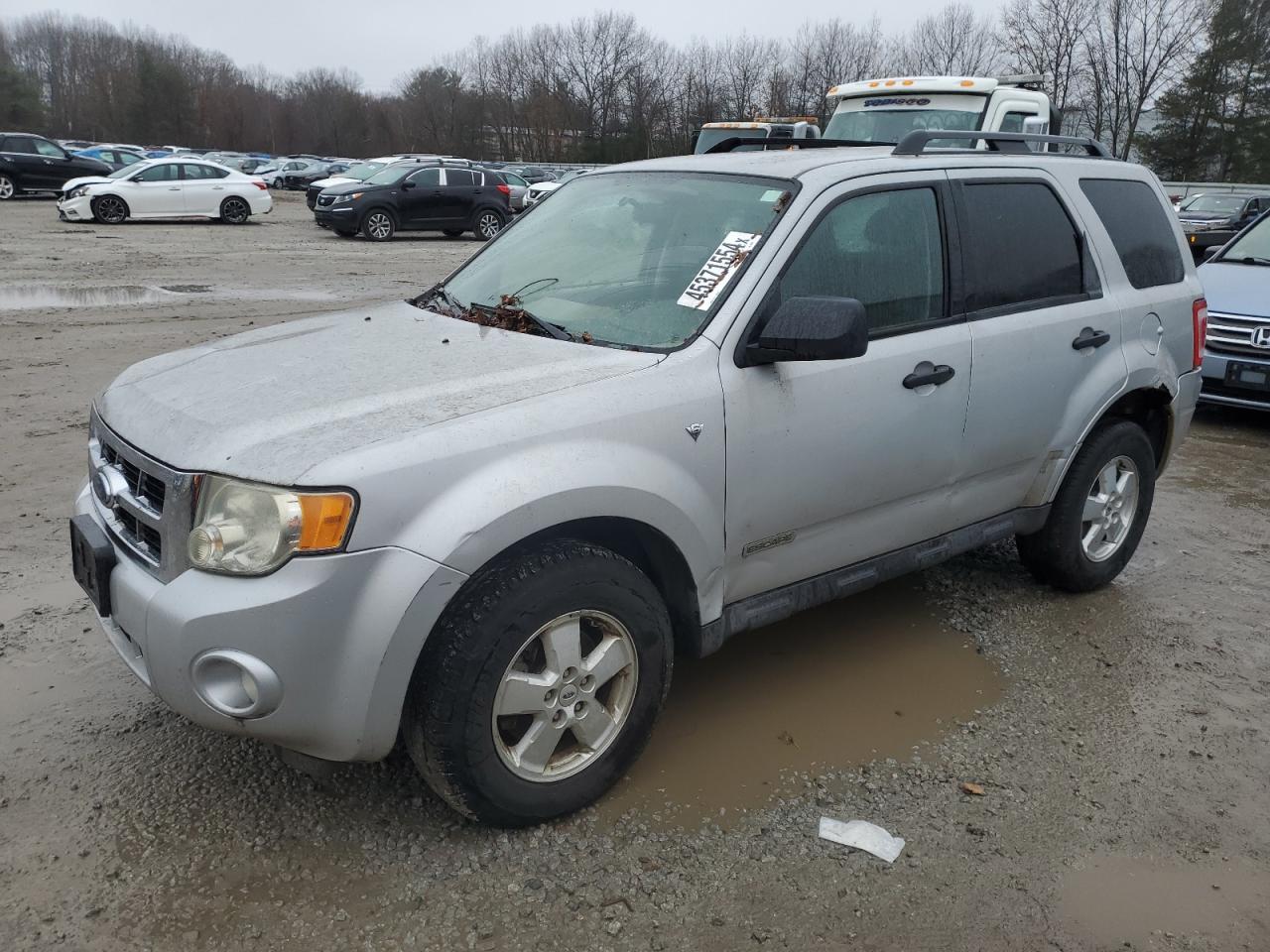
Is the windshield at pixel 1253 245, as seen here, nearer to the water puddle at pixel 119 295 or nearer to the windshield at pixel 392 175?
the water puddle at pixel 119 295

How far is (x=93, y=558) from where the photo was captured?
2.83m

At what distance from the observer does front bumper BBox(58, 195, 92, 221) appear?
21.7 meters

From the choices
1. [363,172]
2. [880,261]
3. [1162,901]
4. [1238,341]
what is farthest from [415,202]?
[1162,901]

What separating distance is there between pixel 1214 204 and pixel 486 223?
53.1 feet

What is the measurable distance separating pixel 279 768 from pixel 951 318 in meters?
2.71

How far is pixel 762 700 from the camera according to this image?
3809 mm

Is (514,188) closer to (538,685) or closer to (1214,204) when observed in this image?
(1214,204)

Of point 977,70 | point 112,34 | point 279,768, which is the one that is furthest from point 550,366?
point 112,34

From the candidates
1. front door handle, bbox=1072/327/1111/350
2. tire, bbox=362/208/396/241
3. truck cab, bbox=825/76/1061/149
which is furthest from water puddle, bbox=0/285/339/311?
front door handle, bbox=1072/327/1111/350

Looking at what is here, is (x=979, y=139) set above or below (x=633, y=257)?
above

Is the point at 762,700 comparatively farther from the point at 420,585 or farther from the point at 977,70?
the point at 977,70

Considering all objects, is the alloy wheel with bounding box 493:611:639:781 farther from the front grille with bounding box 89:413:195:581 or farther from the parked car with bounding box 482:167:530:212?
the parked car with bounding box 482:167:530:212

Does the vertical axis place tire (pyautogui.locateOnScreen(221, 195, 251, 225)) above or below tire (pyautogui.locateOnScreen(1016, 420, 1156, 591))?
above

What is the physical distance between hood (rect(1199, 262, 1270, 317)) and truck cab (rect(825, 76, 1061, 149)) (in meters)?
3.48
